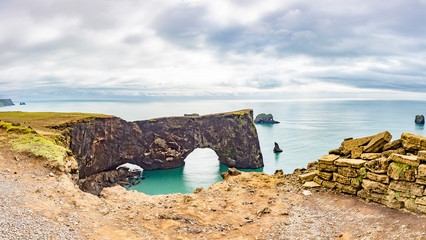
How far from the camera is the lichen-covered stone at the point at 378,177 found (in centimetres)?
1357

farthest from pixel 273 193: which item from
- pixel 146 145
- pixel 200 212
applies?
pixel 146 145

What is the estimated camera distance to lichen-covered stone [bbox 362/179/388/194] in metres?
13.6

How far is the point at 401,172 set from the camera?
12.8m

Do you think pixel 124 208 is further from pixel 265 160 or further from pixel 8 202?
pixel 265 160

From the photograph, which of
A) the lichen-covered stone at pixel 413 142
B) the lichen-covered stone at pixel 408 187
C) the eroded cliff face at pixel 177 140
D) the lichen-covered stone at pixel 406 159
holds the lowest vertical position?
the eroded cliff face at pixel 177 140

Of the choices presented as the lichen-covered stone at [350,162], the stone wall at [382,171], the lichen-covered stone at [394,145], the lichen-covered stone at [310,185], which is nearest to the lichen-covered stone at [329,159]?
the stone wall at [382,171]

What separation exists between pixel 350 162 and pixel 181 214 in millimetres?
11260

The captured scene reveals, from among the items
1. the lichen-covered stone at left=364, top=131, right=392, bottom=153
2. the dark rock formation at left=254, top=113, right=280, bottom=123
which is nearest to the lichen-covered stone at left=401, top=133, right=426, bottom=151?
the lichen-covered stone at left=364, top=131, right=392, bottom=153

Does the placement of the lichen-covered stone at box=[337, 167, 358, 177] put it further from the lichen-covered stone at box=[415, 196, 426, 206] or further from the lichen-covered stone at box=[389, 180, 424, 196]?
the lichen-covered stone at box=[415, 196, 426, 206]

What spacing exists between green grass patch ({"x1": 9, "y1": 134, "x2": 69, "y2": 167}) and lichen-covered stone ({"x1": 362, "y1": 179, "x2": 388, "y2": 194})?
20.7 m

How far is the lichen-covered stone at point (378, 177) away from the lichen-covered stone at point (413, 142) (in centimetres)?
242

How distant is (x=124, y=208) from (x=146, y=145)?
195 feet

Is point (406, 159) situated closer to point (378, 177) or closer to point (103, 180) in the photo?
point (378, 177)

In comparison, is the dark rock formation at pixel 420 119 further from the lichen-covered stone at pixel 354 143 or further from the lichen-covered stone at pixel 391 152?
the lichen-covered stone at pixel 391 152
